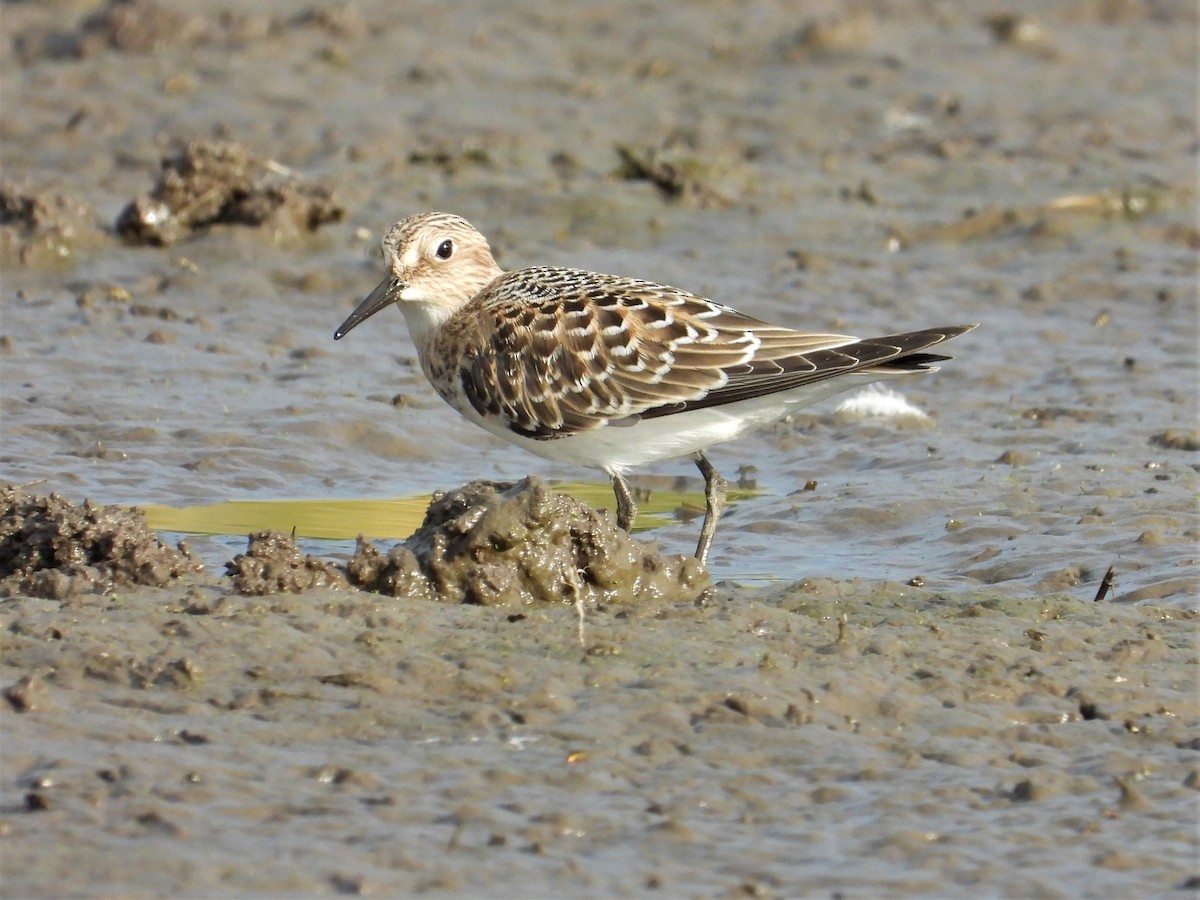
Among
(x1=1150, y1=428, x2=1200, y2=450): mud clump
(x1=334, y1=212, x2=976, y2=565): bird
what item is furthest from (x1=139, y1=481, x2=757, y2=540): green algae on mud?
(x1=1150, y1=428, x2=1200, y2=450): mud clump

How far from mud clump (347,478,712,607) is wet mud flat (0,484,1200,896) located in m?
0.02

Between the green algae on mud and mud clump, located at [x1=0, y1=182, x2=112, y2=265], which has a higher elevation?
mud clump, located at [x1=0, y1=182, x2=112, y2=265]

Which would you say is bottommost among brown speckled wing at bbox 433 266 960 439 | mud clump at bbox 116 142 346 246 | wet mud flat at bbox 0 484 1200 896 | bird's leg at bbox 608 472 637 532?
wet mud flat at bbox 0 484 1200 896

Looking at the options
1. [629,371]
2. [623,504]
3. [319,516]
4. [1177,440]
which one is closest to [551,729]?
[629,371]

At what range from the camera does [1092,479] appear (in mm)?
9352

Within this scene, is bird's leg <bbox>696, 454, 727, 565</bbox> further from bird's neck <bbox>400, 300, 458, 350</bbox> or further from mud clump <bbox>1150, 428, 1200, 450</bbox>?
mud clump <bbox>1150, 428, 1200, 450</bbox>

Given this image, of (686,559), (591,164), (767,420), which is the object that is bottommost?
(686,559)

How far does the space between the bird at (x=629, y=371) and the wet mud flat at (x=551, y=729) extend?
3.23 ft

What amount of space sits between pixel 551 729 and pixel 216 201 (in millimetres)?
7667

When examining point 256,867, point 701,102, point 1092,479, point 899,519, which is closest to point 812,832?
point 256,867

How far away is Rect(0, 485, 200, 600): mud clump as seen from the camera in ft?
22.6

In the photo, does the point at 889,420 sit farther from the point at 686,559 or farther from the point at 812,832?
the point at 812,832

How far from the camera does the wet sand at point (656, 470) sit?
526 centimetres

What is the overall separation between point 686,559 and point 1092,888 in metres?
2.76
